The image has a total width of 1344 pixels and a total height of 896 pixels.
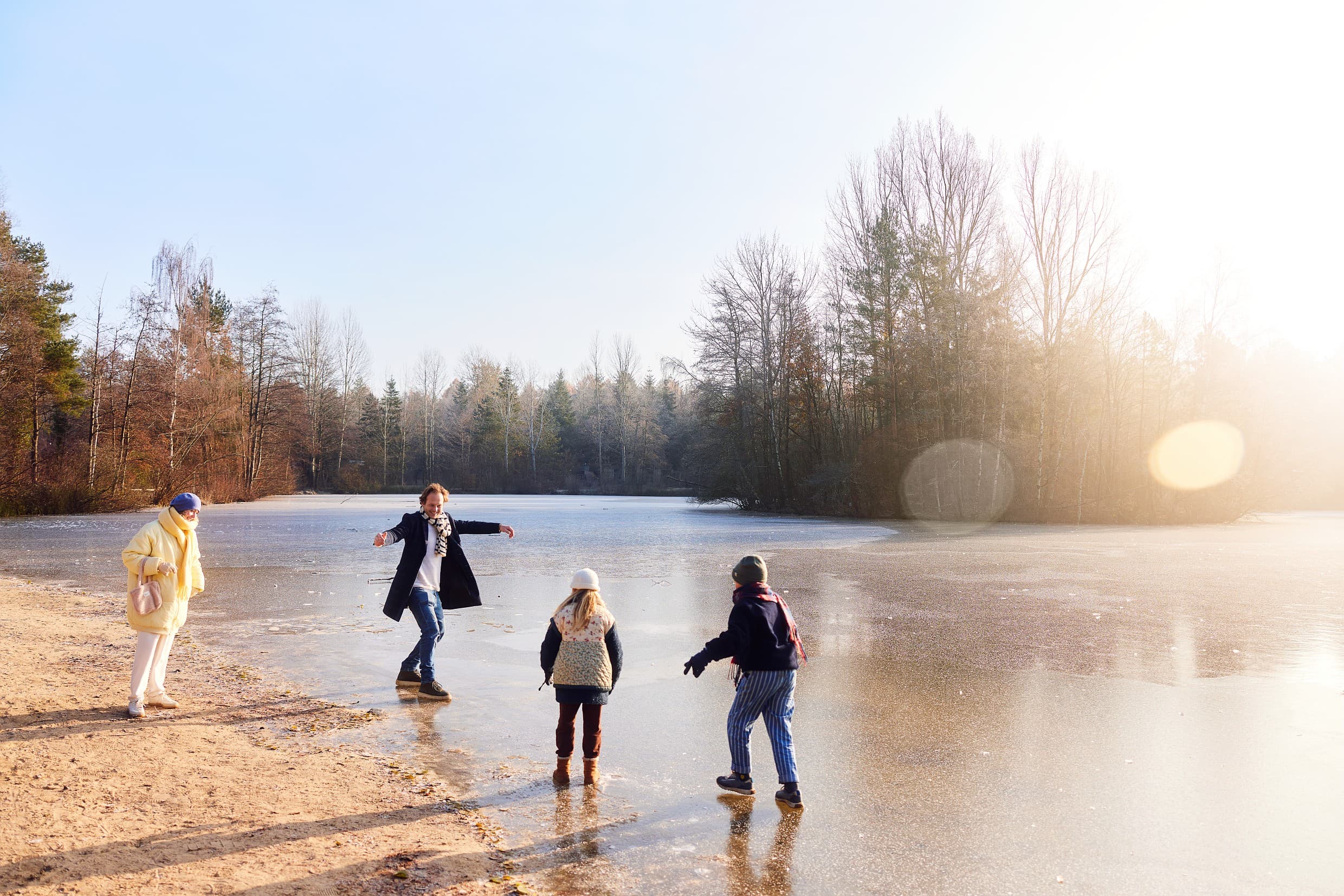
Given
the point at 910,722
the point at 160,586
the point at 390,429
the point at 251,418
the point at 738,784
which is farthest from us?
the point at 390,429

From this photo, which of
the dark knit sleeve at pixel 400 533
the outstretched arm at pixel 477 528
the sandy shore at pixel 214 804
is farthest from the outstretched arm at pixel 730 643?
the dark knit sleeve at pixel 400 533

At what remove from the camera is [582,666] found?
17.4 feet

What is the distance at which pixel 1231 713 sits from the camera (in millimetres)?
6695

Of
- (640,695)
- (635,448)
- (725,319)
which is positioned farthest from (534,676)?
(635,448)

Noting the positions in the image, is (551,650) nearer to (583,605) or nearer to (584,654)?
(584,654)

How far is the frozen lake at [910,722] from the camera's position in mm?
4129

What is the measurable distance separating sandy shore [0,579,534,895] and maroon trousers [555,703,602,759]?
71 cm

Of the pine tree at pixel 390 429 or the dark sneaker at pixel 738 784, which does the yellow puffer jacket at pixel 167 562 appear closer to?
the dark sneaker at pixel 738 784

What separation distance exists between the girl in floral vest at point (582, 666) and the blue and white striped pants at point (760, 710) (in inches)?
30.6

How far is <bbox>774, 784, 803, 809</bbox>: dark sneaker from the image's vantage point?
15.7ft

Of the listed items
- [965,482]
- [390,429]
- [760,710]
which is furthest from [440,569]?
[390,429]

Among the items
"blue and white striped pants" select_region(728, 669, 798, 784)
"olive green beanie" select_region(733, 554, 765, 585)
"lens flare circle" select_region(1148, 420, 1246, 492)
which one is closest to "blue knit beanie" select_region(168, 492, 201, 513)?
"olive green beanie" select_region(733, 554, 765, 585)

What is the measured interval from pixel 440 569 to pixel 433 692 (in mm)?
1119

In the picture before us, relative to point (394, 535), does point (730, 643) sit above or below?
below
